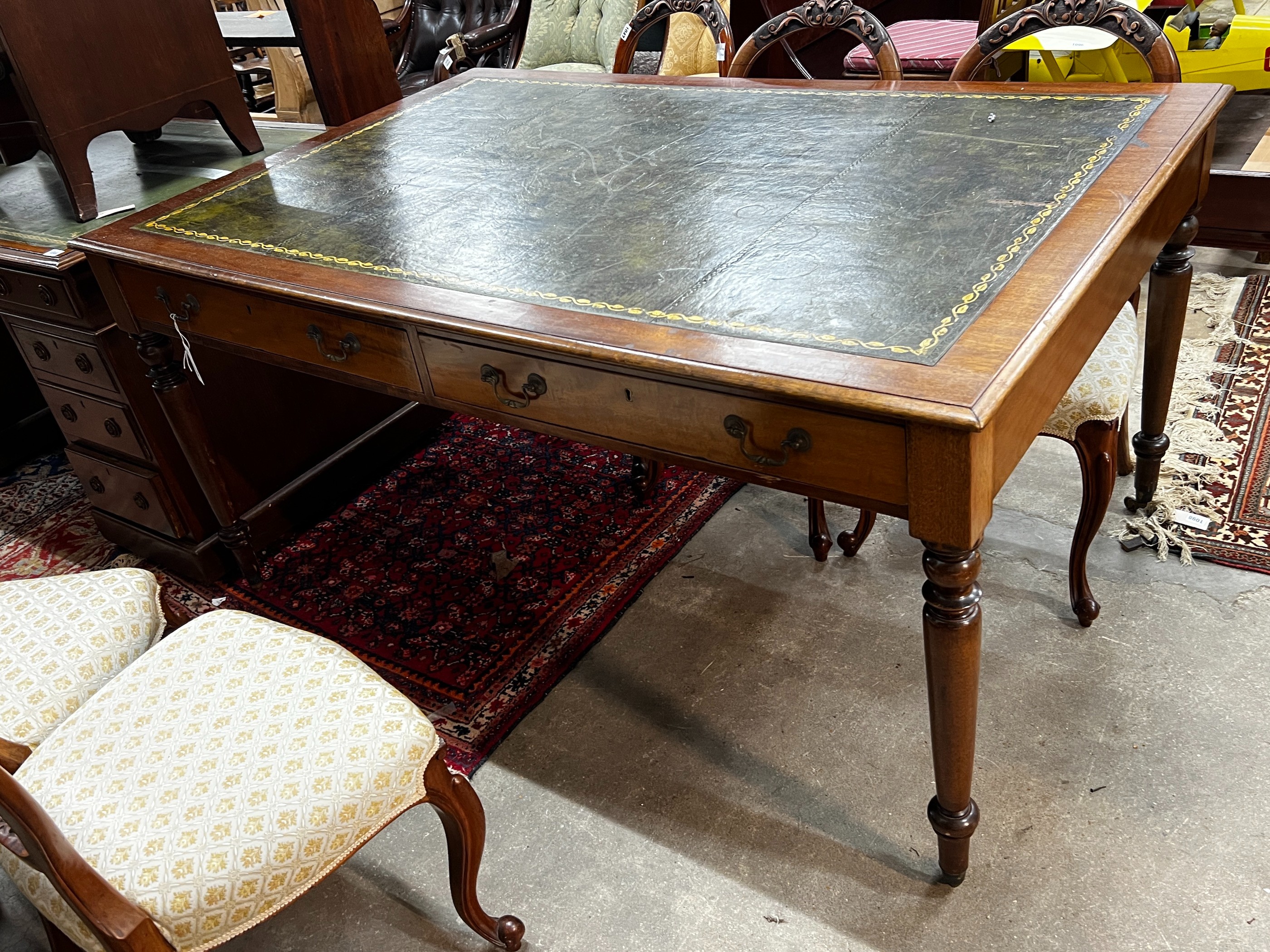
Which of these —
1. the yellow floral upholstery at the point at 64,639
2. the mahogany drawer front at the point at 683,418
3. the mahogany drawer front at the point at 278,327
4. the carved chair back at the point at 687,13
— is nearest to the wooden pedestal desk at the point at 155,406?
the mahogany drawer front at the point at 278,327

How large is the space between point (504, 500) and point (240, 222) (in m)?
1.00

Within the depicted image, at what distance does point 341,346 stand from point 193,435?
30.4 inches

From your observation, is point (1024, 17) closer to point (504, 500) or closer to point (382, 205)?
point (382, 205)

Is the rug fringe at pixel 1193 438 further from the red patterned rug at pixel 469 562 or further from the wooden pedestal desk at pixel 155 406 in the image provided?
the wooden pedestal desk at pixel 155 406

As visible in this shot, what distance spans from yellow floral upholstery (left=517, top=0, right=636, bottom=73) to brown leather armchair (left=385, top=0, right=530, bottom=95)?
0.59 meters

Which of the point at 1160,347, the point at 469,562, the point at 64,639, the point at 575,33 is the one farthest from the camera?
the point at 575,33

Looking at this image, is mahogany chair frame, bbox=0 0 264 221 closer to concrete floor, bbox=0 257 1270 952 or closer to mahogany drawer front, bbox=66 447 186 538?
mahogany drawer front, bbox=66 447 186 538

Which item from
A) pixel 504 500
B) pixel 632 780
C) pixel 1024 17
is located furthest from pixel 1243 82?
pixel 632 780

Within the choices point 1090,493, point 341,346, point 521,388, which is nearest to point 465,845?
point 521,388

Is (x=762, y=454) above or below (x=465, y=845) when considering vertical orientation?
above

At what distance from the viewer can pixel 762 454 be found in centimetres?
125

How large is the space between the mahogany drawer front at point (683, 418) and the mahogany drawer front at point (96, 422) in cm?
116

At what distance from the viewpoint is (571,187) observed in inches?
70.0

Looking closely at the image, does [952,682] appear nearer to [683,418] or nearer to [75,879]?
[683,418]
